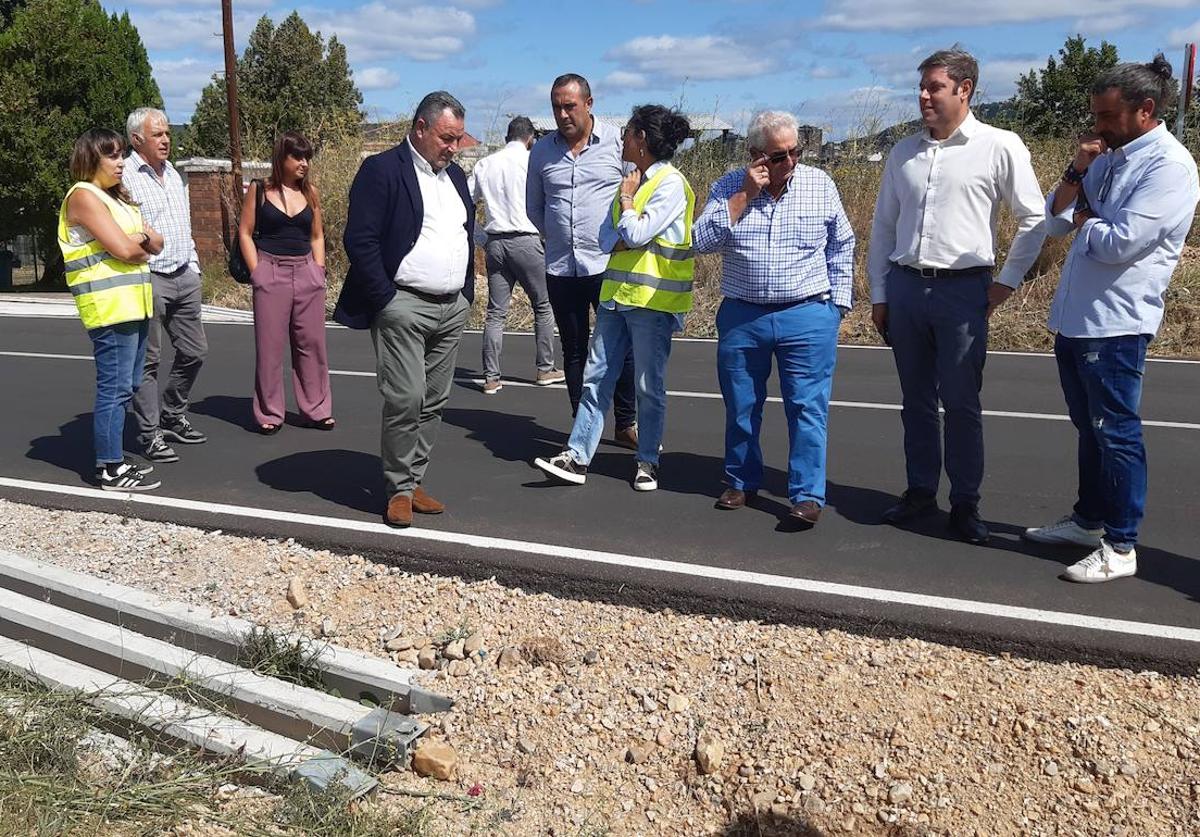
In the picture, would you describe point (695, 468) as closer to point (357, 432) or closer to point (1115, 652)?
point (357, 432)

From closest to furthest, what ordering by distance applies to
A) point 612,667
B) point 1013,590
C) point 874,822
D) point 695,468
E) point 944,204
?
point 874,822 → point 612,667 → point 1013,590 → point 944,204 → point 695,468

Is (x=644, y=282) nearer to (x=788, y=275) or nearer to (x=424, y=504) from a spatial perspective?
(x=788, y=275)

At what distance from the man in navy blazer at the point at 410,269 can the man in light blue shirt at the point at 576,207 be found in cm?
131

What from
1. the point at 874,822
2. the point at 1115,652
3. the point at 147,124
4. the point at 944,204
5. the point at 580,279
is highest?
the point at 147,124

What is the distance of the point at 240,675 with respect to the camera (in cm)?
423

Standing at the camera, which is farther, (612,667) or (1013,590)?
(1013,590)

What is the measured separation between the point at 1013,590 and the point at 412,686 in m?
2.52

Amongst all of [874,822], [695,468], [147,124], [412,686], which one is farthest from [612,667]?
[147,124]

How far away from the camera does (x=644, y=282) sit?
19.3 ft

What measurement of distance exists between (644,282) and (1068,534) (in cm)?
243

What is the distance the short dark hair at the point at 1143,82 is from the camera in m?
4.36

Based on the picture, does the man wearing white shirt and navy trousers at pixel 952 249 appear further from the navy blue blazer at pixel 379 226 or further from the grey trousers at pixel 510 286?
the grey trousers at pixel 510 286

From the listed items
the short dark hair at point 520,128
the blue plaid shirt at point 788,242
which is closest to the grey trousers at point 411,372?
the blue plaid shirt at point 788,242

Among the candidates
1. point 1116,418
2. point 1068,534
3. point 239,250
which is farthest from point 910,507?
point 239,250
